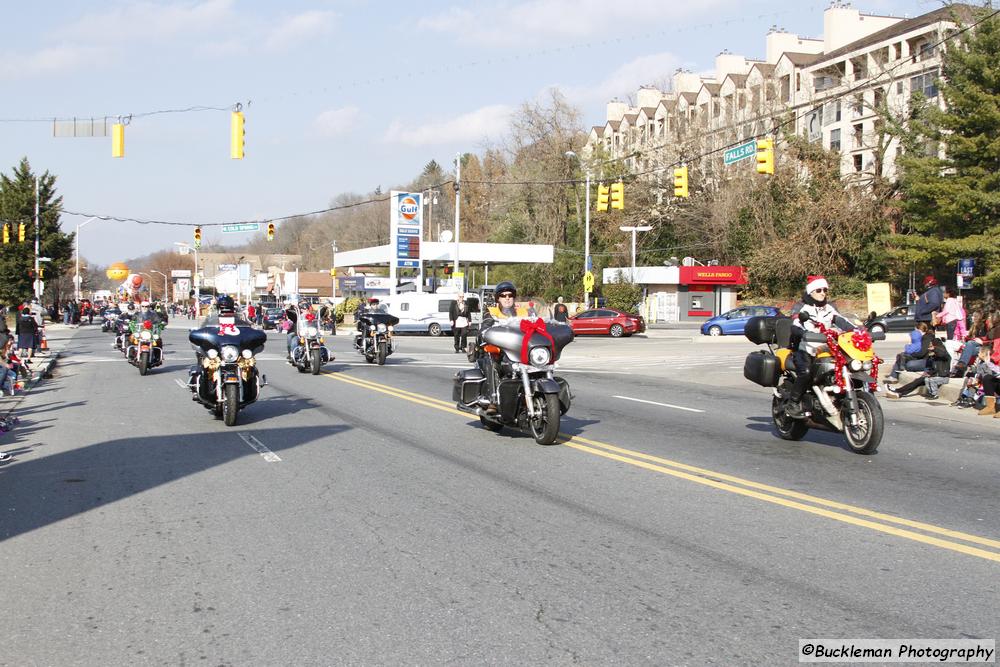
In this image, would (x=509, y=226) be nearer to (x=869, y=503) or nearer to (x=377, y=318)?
(x=377, y=318)

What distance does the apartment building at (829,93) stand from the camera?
59344mm

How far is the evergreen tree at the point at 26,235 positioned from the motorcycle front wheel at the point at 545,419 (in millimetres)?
61756

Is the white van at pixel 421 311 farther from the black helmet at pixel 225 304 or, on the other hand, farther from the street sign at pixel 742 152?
the black helmet at pixel 225 304

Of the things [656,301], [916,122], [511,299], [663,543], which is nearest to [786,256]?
[656,301]

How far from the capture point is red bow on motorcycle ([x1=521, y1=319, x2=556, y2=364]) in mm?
10570

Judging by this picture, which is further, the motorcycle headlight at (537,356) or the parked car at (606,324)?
the parked car at (606,324)

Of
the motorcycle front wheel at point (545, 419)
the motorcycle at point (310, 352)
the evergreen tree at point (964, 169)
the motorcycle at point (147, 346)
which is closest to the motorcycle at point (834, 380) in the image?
the motorcycle front wheel at point (545, 419)

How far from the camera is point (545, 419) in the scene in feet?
34.8

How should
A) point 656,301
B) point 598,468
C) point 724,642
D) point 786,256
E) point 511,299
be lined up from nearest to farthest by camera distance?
point 724,642, point 598,468, point 511,299, point 786,256, point 656,301

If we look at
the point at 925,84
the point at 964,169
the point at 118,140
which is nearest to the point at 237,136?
the point at 118,140

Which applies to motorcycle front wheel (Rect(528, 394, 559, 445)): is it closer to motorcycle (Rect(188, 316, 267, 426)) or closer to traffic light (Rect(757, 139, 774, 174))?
motorcycle (Rect(188, 316, 267, 426))

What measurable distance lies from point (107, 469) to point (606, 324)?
3690cm

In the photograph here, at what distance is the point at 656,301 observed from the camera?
65375 millimetres

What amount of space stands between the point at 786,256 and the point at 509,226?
2711cm
